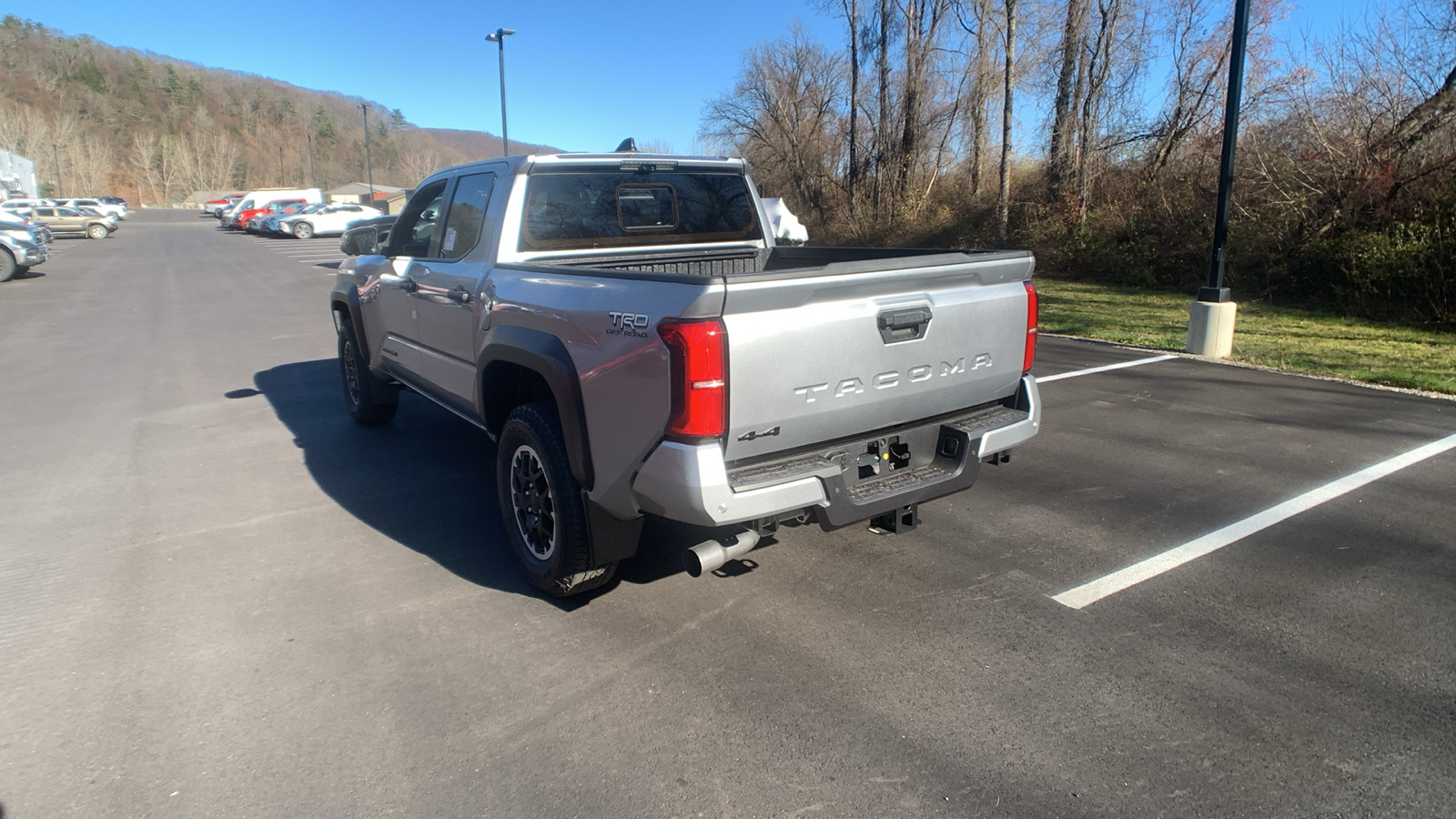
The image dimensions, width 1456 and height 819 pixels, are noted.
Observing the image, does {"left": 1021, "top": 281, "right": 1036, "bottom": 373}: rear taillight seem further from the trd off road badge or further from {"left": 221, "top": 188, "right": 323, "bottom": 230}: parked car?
{"left": 221, "top": 188, "right": 323, "bottom": 230}: parked car

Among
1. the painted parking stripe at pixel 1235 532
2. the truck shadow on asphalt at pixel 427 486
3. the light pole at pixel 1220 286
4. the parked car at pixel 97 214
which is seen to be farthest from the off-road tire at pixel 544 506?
the parked car at pixel 97 214

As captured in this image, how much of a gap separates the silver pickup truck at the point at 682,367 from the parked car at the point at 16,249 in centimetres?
2041

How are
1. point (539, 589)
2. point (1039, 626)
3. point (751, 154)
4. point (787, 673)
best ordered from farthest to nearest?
point (751, 154) → point (539, 589) → point (1039, 626) → point (787, 673)

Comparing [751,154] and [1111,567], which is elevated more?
[751,154]

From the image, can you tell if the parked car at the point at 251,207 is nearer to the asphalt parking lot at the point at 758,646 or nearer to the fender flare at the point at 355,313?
the fender flare at the point at 355,313

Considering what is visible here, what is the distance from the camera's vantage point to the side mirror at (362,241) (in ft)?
20.3

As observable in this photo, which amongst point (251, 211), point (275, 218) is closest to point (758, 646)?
point (275, 218)

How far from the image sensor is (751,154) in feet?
110

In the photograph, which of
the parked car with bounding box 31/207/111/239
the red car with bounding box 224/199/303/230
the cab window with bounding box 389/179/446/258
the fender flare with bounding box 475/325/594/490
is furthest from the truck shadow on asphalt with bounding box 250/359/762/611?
the red car with bounding box 224/199/303/230

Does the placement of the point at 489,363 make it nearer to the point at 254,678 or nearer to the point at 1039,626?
the point at 254,678

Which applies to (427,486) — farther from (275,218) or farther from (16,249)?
(275,218)

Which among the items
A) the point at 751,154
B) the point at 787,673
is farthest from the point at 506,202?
the point at 751,154

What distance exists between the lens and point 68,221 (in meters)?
38.1

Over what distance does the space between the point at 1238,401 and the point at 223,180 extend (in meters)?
150
